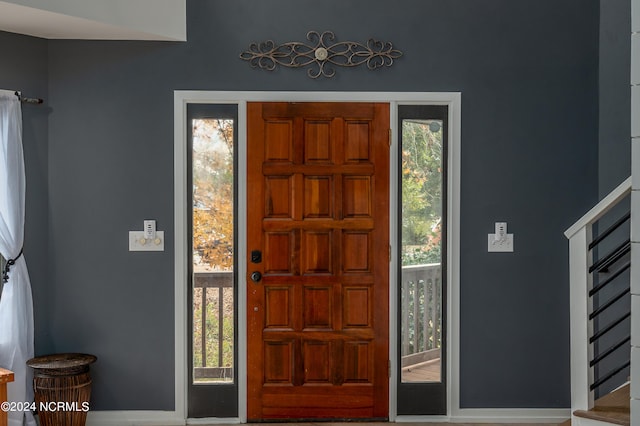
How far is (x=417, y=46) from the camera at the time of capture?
452cm

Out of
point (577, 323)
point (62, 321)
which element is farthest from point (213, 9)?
point (577, 323)

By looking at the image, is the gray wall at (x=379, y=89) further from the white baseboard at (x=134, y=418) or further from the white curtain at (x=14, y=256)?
the white curtain at (x=14, y=256)

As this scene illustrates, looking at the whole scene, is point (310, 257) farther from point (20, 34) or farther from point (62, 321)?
point (20, 34)

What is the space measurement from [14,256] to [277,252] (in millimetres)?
1533

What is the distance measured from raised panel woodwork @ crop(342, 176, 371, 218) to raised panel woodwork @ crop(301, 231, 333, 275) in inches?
7.6

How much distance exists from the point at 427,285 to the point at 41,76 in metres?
2.68

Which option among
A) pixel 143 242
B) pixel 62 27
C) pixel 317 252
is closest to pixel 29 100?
pixel 62 27

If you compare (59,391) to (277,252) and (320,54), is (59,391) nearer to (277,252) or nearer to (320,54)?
(277,252)

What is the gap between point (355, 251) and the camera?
4.55 m

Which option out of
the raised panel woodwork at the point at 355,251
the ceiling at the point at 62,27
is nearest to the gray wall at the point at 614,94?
the raised panel woodwork at the point at 355,251

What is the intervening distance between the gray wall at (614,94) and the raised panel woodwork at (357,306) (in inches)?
62.8

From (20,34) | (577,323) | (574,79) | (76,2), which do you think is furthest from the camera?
(574,79)

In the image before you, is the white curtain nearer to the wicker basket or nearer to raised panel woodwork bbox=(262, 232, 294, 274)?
the wicker basket

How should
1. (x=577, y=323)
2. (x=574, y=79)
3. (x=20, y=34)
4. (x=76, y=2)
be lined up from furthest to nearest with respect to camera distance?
1. (x=574, y=79)
2. (x=20, y=34)
3. (x=76, y=2)
4. (x=577, y=323)
